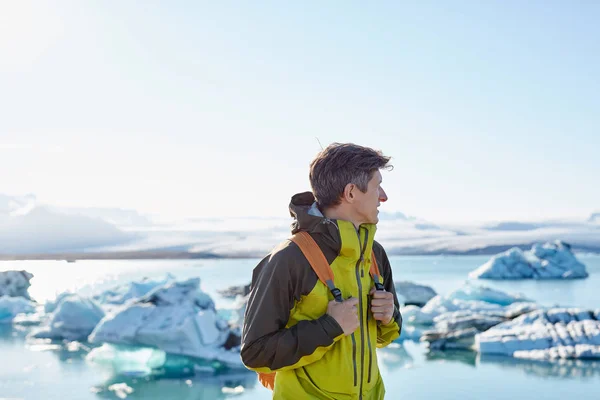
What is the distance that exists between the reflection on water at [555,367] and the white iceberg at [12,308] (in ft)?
39.8

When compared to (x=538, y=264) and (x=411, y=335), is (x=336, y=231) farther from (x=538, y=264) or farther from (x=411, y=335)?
(x=538, y=264)

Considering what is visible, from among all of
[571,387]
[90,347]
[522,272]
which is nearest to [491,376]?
[571,387]

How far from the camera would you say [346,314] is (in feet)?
4.77

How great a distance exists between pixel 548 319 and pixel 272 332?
32.5 feet

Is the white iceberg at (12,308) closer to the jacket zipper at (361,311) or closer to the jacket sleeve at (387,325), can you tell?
the jacket sleeve at (387,325)

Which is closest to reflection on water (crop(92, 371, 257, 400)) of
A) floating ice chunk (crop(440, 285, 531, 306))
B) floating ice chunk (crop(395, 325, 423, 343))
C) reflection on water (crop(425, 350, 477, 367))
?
reflection on water (crop(425, 350, 477, 367))

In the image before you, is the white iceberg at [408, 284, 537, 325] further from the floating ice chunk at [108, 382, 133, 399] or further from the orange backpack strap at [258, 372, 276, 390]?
the orange backpack strap at [258, 372, 276, 390]

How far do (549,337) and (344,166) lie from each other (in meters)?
9.66

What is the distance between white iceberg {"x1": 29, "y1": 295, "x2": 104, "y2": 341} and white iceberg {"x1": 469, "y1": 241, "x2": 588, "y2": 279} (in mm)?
19600

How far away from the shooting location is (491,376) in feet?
29.9

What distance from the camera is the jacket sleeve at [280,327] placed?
1433mm

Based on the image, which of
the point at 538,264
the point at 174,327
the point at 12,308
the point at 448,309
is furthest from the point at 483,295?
the point at 12,308

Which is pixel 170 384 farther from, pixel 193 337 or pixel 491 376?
pixel 491 376

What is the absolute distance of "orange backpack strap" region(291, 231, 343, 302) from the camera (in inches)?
58.6
